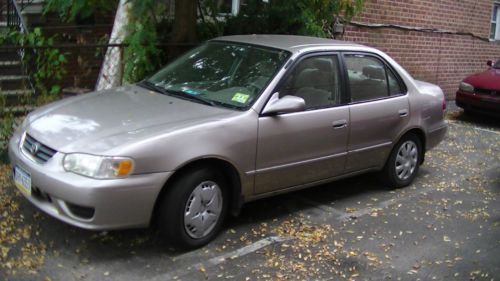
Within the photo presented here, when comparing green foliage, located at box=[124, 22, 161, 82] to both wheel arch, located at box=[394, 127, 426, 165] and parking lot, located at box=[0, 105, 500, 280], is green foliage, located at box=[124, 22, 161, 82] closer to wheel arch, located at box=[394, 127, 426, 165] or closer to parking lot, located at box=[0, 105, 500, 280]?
parking lot, located at box=[0, 105, 500, 280]

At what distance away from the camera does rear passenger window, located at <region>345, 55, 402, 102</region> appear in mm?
5320

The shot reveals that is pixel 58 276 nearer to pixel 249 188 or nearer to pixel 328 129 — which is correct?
pixel 249 188

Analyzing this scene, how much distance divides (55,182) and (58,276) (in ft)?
2.04

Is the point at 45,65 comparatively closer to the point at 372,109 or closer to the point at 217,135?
the point at 217,135

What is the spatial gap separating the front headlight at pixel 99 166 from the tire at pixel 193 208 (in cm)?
41

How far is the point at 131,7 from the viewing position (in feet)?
21.2

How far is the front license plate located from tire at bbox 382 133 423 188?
140 inches

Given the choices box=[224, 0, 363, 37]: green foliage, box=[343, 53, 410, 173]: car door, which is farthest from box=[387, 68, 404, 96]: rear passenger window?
box=[224, 0, 363, 37]: green foliage

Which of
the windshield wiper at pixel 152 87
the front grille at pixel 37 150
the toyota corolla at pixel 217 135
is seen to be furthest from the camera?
the windshield wiper at pixel 152 87

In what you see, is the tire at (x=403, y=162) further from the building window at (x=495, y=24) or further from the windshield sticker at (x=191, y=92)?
the building window at (x=495, y=24)

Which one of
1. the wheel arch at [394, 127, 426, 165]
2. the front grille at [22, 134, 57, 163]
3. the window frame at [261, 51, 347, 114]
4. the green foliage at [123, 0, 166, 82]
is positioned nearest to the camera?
the front grille at [22, 134, 57, 163]

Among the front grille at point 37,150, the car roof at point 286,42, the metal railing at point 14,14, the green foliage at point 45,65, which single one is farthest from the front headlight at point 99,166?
the metal railing at point 14,14

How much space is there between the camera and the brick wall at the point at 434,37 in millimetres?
11055

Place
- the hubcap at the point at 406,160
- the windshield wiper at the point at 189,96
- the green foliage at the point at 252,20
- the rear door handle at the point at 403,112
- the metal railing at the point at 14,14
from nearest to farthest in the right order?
the windshield wiper at the point at 189,96 → the rear door handle at the point at 403,112 → the hubcap at the point at 406,160 → the green foliage at the point at 252,20 → the metal railing at the point at 14,14
